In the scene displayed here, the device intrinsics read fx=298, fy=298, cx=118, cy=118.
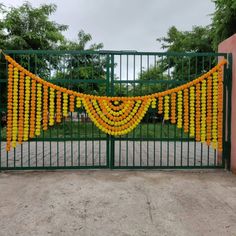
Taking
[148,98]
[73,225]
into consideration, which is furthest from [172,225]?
[148,98]

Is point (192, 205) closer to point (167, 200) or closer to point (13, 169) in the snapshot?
point (167, 200)

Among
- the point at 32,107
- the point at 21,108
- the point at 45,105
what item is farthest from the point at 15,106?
the point at 45,105

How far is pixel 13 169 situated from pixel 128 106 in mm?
2221

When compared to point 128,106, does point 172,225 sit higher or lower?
lower

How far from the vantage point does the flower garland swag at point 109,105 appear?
4834 millimetres

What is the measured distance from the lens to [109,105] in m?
4.88

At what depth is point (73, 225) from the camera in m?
2.79

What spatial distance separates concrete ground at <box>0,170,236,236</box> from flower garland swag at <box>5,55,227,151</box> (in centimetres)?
74

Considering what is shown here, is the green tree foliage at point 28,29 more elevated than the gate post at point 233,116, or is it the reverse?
the green tree foliage at point 28,29

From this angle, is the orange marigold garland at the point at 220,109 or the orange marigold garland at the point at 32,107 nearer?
the orange marigold garland at the point at 32,107

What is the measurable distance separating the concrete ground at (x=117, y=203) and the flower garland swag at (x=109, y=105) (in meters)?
0.74

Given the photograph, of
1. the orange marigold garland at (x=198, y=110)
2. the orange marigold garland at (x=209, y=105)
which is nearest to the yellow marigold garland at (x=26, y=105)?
the orange marigold garland at (x=198, y=110)

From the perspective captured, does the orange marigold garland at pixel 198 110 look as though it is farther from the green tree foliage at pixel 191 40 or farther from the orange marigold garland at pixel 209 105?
the green tree foliage at pixel 191 40

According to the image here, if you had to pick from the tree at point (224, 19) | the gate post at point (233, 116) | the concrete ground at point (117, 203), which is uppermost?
the tree at point (224, 19)
